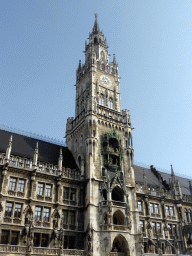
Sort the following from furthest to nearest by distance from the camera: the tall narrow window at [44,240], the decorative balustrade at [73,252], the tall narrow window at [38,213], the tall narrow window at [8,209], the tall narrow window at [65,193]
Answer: the tall narrow window at [65,193] < the tall narrow window at [38,213] < the tall narrow window at [44,240] < the tall narrow window at [8,209] < the decorative balustrade at [73,252]

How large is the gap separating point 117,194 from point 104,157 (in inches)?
245

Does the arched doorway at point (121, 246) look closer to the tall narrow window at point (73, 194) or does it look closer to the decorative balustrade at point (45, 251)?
the tall narrow window at point (73, 194)

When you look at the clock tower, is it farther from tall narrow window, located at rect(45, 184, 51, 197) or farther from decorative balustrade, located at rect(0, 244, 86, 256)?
tall narrow window, located at rect(45, 184, 51, 197)

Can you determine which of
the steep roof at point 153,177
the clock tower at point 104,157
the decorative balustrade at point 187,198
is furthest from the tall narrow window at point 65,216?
the decorative balustrade at point 187,198

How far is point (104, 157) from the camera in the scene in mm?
42406

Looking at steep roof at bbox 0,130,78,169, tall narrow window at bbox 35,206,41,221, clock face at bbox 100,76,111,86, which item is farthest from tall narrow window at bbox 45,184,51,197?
clock face at bbox 100,76,111,86

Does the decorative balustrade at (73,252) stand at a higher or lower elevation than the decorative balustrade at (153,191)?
lower

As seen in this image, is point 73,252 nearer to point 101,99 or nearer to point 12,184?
point 12,184

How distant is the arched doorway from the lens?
3603 cm

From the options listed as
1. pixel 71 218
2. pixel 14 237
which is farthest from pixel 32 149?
pixel 14 237

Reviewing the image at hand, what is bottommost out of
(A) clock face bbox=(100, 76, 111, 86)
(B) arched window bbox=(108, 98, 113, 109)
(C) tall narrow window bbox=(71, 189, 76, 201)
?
(C) tall narrow window bbox=(71, 189, 76, 201)

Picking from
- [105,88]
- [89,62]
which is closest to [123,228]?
[105,88]

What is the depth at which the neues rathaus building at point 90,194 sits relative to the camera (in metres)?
33.0

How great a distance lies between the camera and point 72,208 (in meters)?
36.8
